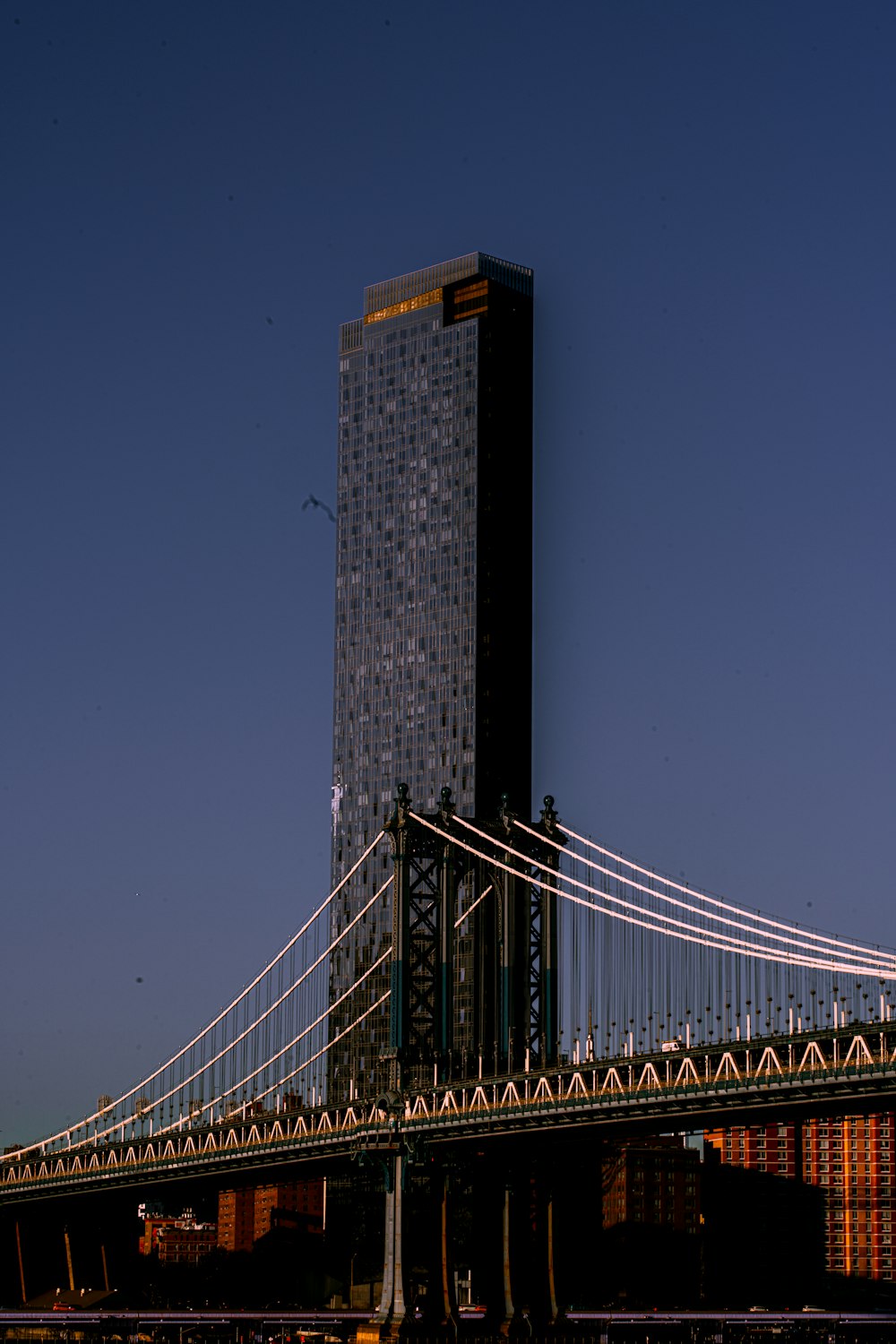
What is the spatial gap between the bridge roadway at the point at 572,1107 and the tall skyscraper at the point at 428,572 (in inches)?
1456

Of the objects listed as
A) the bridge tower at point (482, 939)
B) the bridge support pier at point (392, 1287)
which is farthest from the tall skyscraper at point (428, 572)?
the bridge support pier at point (392, 1287)

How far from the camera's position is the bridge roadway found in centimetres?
8969

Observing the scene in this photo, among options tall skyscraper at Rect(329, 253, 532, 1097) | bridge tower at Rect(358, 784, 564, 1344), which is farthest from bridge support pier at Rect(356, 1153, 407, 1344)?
tall skyscraper at Rect(329, 253, 532, 1097)

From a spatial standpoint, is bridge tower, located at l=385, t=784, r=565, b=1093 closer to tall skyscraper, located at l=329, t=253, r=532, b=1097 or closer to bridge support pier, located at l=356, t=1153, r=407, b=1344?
bridge support pier, located at l=356, t=1153, r=407, b=1344

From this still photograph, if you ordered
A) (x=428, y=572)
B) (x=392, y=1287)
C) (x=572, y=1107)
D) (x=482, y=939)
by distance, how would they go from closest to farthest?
(x=572, y=1107) → (x=392, y=1287) → (x=482, y=939) → (x=428, y=572)

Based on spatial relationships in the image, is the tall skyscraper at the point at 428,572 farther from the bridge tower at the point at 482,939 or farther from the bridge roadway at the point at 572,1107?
the bridge tower at the point at 482,939

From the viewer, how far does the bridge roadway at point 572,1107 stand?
8969 cm

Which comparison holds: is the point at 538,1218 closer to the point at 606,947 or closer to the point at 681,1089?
the point at 606,947

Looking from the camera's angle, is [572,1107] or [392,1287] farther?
[392,1287]

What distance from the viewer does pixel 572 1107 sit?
339ft

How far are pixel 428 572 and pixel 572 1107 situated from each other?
86922mm

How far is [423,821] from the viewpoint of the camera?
12681cm

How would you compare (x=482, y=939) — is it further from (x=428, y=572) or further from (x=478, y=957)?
(x=428, y=572)

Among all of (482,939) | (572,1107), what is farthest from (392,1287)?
(482,939)
